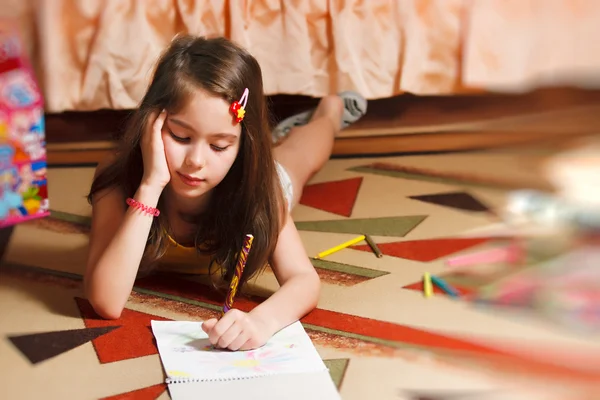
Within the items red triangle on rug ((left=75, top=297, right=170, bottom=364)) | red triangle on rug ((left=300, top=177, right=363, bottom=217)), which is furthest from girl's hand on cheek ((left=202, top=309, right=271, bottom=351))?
red triangle on rug ((left=300, top=177, right=363, bottom=217))

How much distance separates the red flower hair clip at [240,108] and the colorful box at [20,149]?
2.21 feet

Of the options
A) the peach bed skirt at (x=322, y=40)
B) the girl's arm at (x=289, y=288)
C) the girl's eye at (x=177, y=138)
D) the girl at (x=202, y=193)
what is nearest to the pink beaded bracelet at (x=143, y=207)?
the girl at (x=202, y=193)

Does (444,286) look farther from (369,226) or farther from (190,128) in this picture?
(190,128)

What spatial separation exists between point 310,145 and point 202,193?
1.87 ft

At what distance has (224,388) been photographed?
1.10m

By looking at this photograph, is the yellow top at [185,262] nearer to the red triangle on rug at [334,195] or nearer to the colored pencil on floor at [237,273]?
the colored pencil on floor at [237,273]

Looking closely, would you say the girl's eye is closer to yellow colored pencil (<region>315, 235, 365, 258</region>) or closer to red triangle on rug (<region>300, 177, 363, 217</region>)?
yellow colored pencil (<region>315, 235, 365, 258</region>)

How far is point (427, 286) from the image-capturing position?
146 cm

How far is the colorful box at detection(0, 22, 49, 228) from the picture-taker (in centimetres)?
170

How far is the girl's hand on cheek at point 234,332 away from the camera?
→ 46.4 inches

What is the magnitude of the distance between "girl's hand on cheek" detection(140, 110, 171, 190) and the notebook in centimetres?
23

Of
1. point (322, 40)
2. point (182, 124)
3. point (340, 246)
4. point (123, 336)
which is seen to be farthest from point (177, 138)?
point (322, 40)

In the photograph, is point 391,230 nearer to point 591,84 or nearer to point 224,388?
point 224,388

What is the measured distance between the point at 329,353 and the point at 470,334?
0.25 metres
